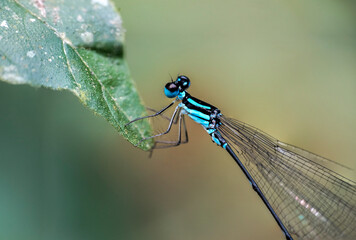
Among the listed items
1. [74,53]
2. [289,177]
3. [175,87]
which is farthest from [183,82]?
[74,53]

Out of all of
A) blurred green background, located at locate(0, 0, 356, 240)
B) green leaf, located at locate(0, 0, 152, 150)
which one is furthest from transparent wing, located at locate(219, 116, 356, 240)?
green leaf, located at locate(0, 0, 152, 150)

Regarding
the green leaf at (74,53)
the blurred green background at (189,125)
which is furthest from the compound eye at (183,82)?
the green leaf at (74,53)

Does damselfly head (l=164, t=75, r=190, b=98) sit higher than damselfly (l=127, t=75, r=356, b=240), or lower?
higher

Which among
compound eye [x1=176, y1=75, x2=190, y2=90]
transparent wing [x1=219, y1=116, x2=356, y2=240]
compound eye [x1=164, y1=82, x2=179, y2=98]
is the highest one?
compound eye [x1=176, y1=75, x2=190, y2=90]

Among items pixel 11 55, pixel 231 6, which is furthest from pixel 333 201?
pixel 11 55

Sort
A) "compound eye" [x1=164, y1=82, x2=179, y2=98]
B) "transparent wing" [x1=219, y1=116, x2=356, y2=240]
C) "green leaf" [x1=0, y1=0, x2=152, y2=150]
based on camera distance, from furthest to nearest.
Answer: "transparent wing" [x1=219, y1=116, x2=356, y2=240]
"compound eye" [x1=164, y1=82, x2=179, y2=98]
"green leaf" [x1=0, y1=0, x2=152, y2=150]

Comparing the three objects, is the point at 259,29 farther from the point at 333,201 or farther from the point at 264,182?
A: the point at 333,201

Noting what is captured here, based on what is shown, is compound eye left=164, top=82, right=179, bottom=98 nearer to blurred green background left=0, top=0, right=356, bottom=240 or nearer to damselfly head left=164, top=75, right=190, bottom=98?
damselfly head left=164, top=75, right=190, bottom=98

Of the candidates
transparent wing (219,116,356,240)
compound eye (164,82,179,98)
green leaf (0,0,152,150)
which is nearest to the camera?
green leaf (0,0,152,150)
